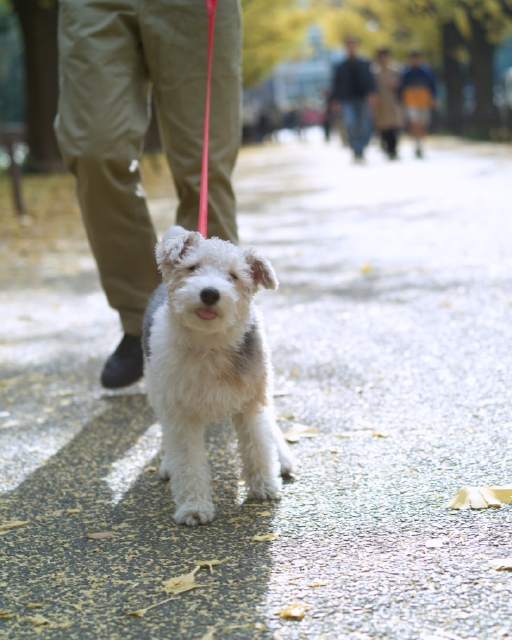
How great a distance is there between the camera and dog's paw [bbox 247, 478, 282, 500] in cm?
321

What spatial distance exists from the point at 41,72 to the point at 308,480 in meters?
21.4

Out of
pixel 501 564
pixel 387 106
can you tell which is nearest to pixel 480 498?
pixel 501 564

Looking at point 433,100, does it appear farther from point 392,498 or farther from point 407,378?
point 392,498

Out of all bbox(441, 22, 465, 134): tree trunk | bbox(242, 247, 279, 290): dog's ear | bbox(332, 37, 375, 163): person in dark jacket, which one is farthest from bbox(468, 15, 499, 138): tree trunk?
bbox(242, 247, 279, 290): dog's ear

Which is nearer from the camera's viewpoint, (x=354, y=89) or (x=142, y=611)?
(x=142, y=611)

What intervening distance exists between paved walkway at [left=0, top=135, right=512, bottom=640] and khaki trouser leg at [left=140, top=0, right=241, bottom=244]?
1.03 m

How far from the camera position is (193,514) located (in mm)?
3062

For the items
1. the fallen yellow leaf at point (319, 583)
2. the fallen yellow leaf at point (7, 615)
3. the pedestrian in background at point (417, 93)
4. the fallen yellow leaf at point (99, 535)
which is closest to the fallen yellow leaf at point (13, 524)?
the fallen yellow leaf at point (99, 535)

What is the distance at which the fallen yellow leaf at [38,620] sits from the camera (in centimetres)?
243

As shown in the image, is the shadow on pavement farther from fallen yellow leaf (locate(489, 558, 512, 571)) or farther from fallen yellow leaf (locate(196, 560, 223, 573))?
fallen yellow leaf (locate(489, 558, 512, 571))

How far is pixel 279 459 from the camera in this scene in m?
3.40

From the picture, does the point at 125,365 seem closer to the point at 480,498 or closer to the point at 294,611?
the point at 480,498

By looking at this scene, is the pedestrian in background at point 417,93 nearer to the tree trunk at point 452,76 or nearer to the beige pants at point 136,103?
the tree trunk at point 452,76

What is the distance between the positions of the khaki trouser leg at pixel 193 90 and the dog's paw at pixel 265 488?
4.80 feet
